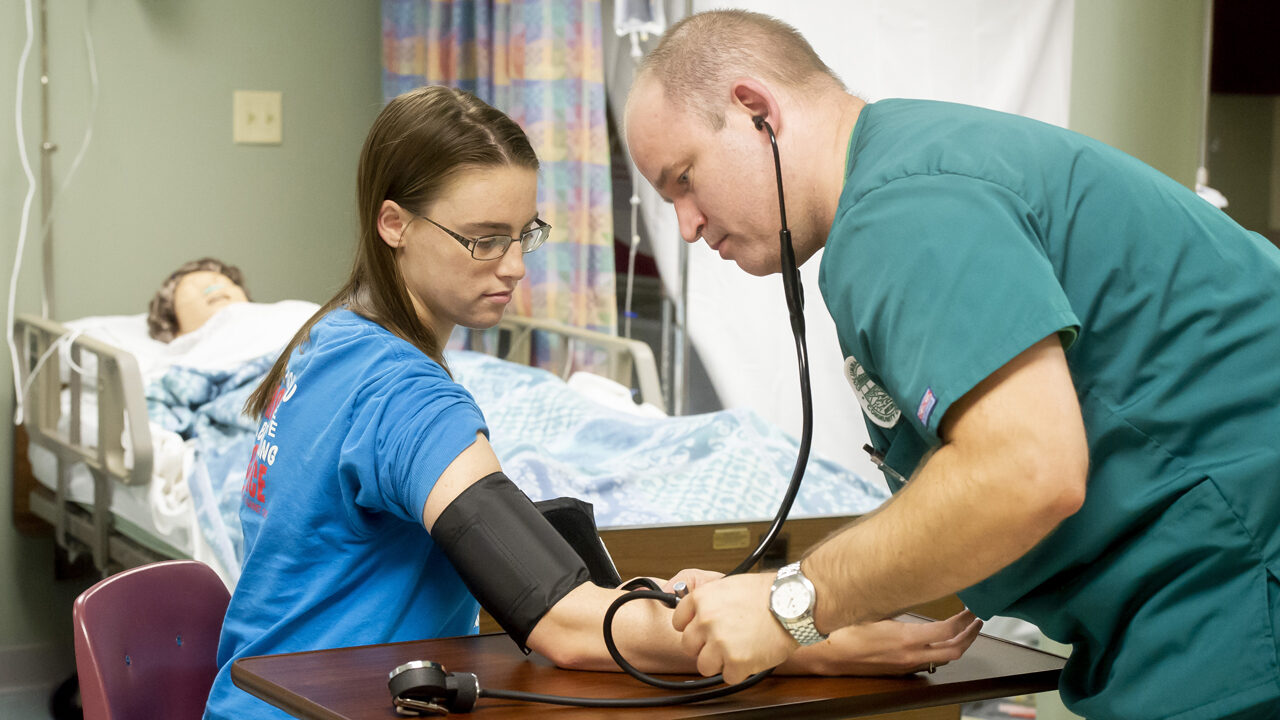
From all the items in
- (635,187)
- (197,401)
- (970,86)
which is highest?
(970,86)

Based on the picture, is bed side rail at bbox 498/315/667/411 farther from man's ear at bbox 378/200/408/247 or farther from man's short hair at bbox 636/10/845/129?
man's short hair at bbox 636/10/845/129

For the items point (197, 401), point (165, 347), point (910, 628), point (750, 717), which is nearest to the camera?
point (750, 717)

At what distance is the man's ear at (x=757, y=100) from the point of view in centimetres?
96

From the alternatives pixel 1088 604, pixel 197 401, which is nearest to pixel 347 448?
pixel 1088 604

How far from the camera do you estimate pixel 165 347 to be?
3223 millimetres

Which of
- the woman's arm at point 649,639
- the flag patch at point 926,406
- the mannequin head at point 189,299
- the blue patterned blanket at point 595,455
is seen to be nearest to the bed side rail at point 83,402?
the blue patterned blanket at point 595,455

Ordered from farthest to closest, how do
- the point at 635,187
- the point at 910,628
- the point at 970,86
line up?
the point at 635,187
the point at 970,86
the point at 910,628

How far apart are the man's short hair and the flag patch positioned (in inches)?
12.9

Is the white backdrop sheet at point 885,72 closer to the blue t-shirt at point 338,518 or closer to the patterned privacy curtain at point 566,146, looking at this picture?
the patterned privacy curtain at point 566,146

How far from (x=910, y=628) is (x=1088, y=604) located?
0.47 ft

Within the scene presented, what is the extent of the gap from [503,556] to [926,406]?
373mm

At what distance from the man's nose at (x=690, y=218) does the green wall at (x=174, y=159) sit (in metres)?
2.85

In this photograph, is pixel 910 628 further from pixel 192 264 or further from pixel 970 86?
pixel 192 264

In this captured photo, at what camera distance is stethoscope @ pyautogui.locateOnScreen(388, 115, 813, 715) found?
804 millimetres
